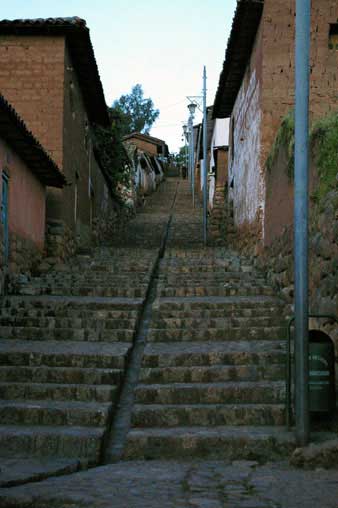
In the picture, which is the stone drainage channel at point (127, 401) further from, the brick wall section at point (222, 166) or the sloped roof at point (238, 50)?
the brick wall section at point (222, 166)

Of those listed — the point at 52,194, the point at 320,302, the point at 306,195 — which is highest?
the point at 52,194

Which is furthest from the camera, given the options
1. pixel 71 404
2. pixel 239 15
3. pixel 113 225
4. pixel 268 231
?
pixel 113 225

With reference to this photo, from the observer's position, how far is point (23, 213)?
36.6ft

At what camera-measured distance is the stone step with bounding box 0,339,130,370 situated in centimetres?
680

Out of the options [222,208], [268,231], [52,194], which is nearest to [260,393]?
[268,231]

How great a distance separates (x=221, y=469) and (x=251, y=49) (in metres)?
11.3

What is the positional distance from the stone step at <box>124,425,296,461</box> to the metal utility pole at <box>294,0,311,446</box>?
27 cm

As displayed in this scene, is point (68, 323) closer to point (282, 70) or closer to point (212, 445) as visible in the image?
point (212, 445)

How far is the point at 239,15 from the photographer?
12555 millimetres

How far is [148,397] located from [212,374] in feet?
2.65

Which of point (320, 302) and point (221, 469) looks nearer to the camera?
point (221, 469)

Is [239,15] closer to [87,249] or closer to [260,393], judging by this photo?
[87,249]

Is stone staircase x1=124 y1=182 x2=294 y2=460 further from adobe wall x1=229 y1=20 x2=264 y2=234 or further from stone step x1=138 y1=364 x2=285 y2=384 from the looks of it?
adobe wall x1=229 y1=20 x2=264 y2=234

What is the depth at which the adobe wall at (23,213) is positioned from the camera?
1022 centimetres
